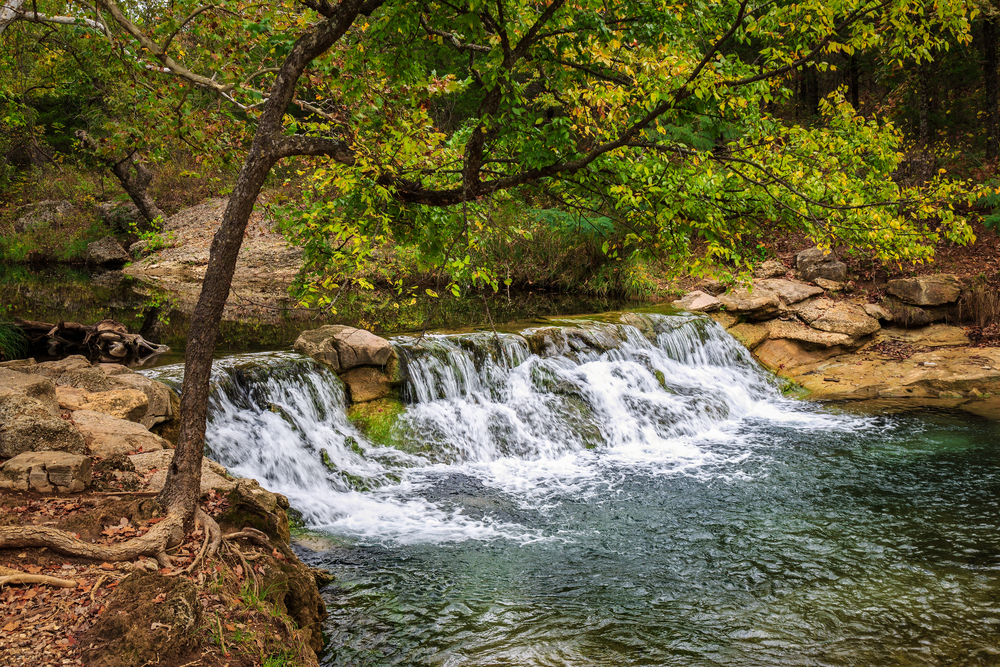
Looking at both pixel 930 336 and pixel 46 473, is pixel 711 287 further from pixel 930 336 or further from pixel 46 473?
pixel 46 473

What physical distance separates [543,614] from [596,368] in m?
6.65

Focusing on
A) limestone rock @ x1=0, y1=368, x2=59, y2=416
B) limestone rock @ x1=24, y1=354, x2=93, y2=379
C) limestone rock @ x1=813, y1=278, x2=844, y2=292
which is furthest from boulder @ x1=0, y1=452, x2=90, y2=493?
limestone rock @ x1=813, y1=278, x2=844, y2=292

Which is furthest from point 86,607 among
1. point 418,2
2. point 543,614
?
point 418,2

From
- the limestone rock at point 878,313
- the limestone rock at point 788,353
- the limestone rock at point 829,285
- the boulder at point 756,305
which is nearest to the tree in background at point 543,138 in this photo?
the limestone rock at point 788,353

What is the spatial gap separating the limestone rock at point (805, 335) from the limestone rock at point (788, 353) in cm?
9

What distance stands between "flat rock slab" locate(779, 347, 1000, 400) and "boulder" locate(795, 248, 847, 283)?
2851 mm

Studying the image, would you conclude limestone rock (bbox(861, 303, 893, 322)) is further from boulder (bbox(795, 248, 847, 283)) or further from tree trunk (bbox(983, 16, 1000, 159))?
tree trunk (bbox(983, 16, 1000, 159))

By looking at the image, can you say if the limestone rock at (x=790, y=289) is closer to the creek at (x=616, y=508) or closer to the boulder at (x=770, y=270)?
the boulder at (x=770, y=270)

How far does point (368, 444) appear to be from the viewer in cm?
882

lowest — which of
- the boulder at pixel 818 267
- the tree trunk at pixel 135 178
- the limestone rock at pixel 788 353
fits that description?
the limestone rock at pixel 788 353

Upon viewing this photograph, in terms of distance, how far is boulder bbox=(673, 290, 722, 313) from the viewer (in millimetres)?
14398

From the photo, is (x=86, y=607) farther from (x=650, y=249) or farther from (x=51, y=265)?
(x=51, y=265)

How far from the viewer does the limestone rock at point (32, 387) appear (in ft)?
17.1

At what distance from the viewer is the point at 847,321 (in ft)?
42.6
